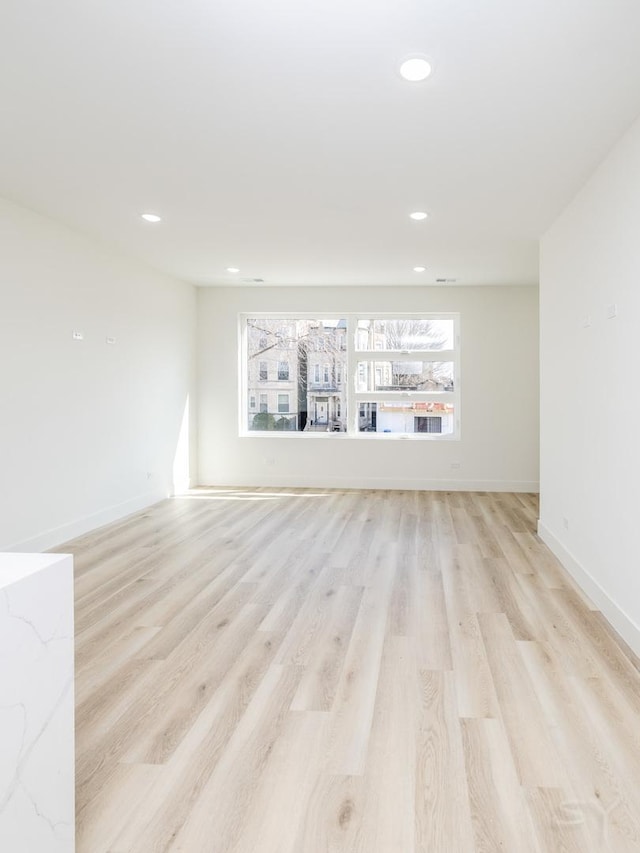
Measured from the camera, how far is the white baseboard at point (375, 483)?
7211 millimetres

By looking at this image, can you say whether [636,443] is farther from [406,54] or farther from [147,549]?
[147,549]

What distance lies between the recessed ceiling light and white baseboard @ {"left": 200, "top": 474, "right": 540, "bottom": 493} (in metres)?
5.51

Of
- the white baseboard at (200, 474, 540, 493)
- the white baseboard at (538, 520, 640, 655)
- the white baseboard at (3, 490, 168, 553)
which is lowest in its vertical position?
Answer: the white baseboard at (538, 520, 640, 655)

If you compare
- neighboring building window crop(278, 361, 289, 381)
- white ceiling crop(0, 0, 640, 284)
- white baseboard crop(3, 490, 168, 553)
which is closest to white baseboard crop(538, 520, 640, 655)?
white ceiling crop(0, 0, 640, 284)

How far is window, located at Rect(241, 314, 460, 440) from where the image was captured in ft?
24.3

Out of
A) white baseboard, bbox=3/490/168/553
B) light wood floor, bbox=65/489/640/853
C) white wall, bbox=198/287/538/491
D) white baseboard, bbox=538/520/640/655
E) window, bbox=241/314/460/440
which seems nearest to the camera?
light wood floor, bbox=65/489/640/853

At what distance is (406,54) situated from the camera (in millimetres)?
2209

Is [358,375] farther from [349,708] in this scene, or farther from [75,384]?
[349,708]

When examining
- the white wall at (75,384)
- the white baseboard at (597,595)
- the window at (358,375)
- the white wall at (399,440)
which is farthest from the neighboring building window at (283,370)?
the white baseboard at (597,595)

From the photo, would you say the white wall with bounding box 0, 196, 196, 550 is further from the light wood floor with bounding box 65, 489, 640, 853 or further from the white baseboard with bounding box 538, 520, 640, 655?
the white baseboard with bounding box 538, 520, 640, 655

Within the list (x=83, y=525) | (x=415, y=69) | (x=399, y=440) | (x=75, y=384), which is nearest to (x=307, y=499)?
(x=399, y=440)

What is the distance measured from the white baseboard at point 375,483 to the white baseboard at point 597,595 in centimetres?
259

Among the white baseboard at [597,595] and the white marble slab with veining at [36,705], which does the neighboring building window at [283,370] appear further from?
the white marble slab with veining at [36,705]

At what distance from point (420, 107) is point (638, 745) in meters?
2.76
